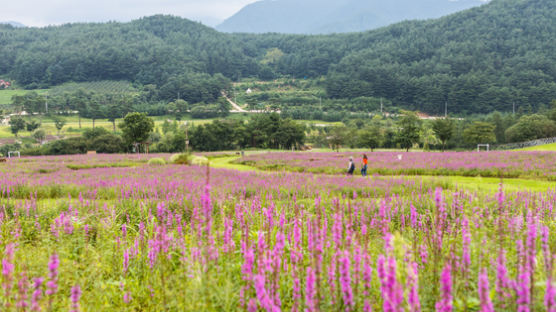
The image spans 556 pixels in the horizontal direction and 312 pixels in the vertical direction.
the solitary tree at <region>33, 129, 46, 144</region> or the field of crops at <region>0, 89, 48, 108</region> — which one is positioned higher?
the field of crops at <region>0, 89, 48, 108</region>

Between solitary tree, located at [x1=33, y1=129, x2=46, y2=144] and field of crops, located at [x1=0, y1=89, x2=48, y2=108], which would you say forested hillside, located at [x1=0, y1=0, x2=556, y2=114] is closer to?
field of crops, located at [x1=0, y1=89, x2=48, y2=108]

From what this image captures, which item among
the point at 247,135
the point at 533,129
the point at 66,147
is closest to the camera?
the point at 66,147

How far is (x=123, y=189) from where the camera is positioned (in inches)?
473

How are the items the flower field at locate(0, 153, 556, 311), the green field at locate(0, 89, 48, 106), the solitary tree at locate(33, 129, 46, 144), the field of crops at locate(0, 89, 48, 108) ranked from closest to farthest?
the flower field at locate(0, 153, 556, 311)
the solitary tree at locate(33, 129, 46, 144)
the field of crops at locate(0, 89, 48, 108)
the green field at locate(0, 89, 48, 106)

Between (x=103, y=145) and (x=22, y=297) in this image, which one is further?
(x=103, y=145)

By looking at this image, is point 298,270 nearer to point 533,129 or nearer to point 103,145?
point 103,145

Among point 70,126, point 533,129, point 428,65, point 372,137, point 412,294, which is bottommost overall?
point 412,294

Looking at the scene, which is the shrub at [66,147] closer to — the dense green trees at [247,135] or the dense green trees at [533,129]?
the dense green trees at [247,135]

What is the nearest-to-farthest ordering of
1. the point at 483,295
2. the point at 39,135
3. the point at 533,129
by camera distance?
the point at 483,295
the point at 533,129
the point at 39,135

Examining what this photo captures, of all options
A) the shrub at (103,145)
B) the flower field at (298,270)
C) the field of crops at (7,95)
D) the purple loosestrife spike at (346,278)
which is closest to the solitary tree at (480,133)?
the shrub at (103,145)

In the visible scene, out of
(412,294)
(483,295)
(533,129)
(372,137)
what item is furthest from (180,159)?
(533,129)

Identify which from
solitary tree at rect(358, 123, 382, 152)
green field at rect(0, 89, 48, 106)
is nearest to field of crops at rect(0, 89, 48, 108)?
green field at rect(0, 89, 48, 106)

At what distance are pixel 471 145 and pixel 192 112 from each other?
9289cm

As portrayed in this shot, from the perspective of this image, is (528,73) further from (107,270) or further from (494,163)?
(107,270)
